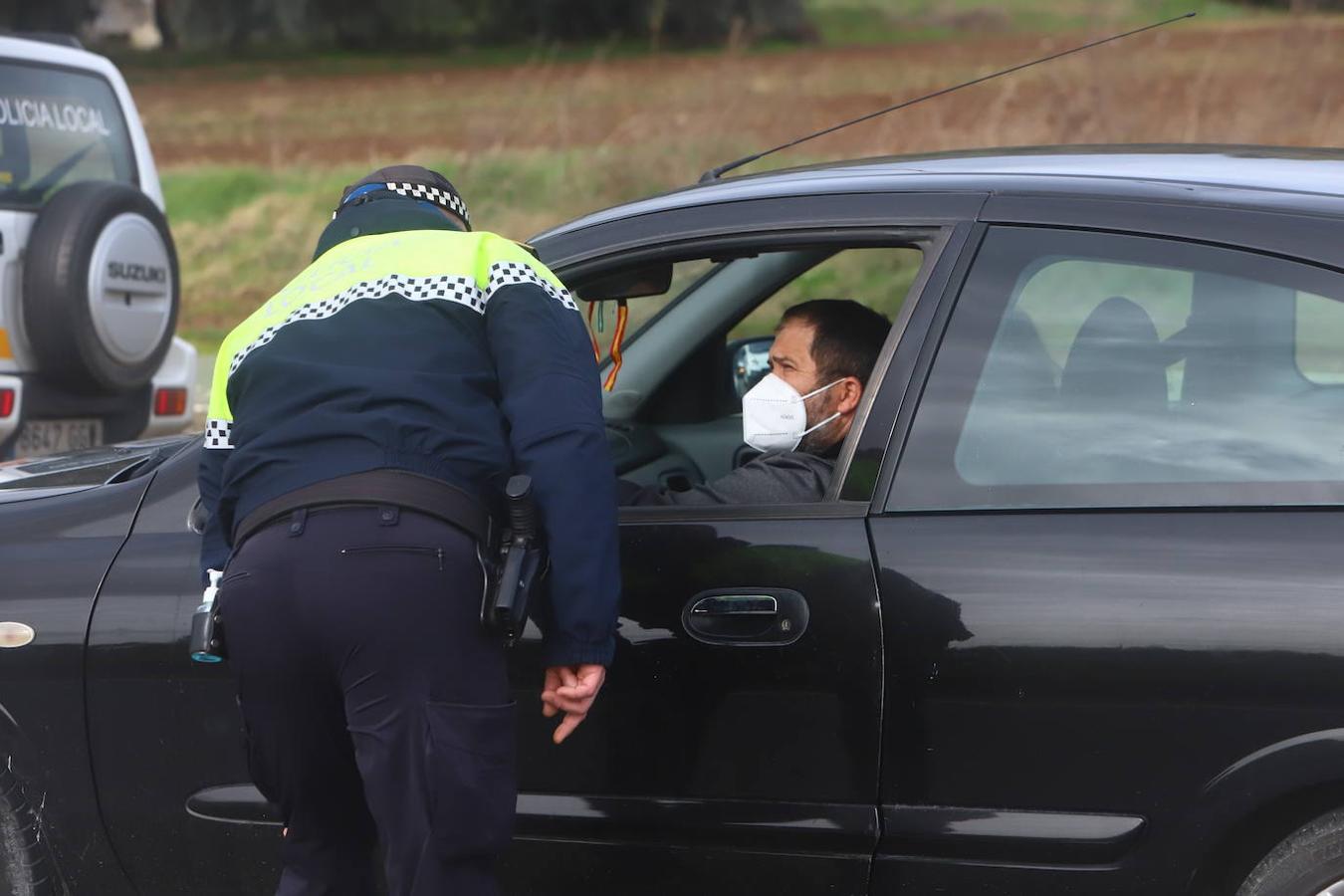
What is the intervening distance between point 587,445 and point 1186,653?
92 cm

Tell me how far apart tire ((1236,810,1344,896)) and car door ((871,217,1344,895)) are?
0.08 ft

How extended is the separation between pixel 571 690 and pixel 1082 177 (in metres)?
1.17

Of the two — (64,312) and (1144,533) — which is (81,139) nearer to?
(64,312)

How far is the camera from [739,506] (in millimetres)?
2760

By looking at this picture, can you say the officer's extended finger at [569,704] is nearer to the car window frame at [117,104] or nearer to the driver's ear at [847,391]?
the driver's ear at [847,391]

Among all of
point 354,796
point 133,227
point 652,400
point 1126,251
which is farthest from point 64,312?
point 1126,251

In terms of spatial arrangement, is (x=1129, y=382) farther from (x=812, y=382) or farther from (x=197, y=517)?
(x=197, y=517)

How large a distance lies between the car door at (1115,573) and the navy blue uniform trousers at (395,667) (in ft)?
2.09

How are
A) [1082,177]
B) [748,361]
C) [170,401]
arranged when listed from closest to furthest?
[1082,177] → [748,361] → [170,401]

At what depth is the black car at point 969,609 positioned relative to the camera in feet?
8.03

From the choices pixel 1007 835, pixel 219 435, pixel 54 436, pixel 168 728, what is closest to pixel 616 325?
pixel 219 435

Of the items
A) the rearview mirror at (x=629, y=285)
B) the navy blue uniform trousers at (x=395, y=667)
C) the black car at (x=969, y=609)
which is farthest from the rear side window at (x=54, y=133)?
the navy blue uniform trousers at (x=395, y=667)

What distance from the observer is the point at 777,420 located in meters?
3.18

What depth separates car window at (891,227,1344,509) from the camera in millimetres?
2488
